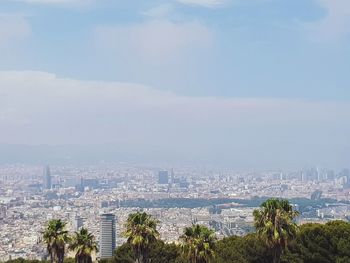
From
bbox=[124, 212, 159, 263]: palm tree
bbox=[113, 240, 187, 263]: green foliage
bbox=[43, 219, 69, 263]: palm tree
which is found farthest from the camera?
bbox=[113, 240, 187, 263]: green foliage

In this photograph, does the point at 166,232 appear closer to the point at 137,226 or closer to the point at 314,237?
the point at 314,237

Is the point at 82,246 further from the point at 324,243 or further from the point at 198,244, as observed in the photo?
the point at 324,243

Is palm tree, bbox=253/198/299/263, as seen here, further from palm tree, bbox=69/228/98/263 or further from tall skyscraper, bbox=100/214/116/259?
tall skyscraper, bbox=100/214/116/259

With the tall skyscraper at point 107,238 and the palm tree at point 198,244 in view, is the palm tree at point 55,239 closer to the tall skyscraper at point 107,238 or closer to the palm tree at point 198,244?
the palm tree at point 198,244

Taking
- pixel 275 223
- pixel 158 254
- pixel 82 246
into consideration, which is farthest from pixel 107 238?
pixel 275 223

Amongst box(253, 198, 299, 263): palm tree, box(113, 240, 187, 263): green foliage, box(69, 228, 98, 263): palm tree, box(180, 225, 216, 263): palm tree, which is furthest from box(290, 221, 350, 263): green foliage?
box(69, 228, 98, 263): palm tree
